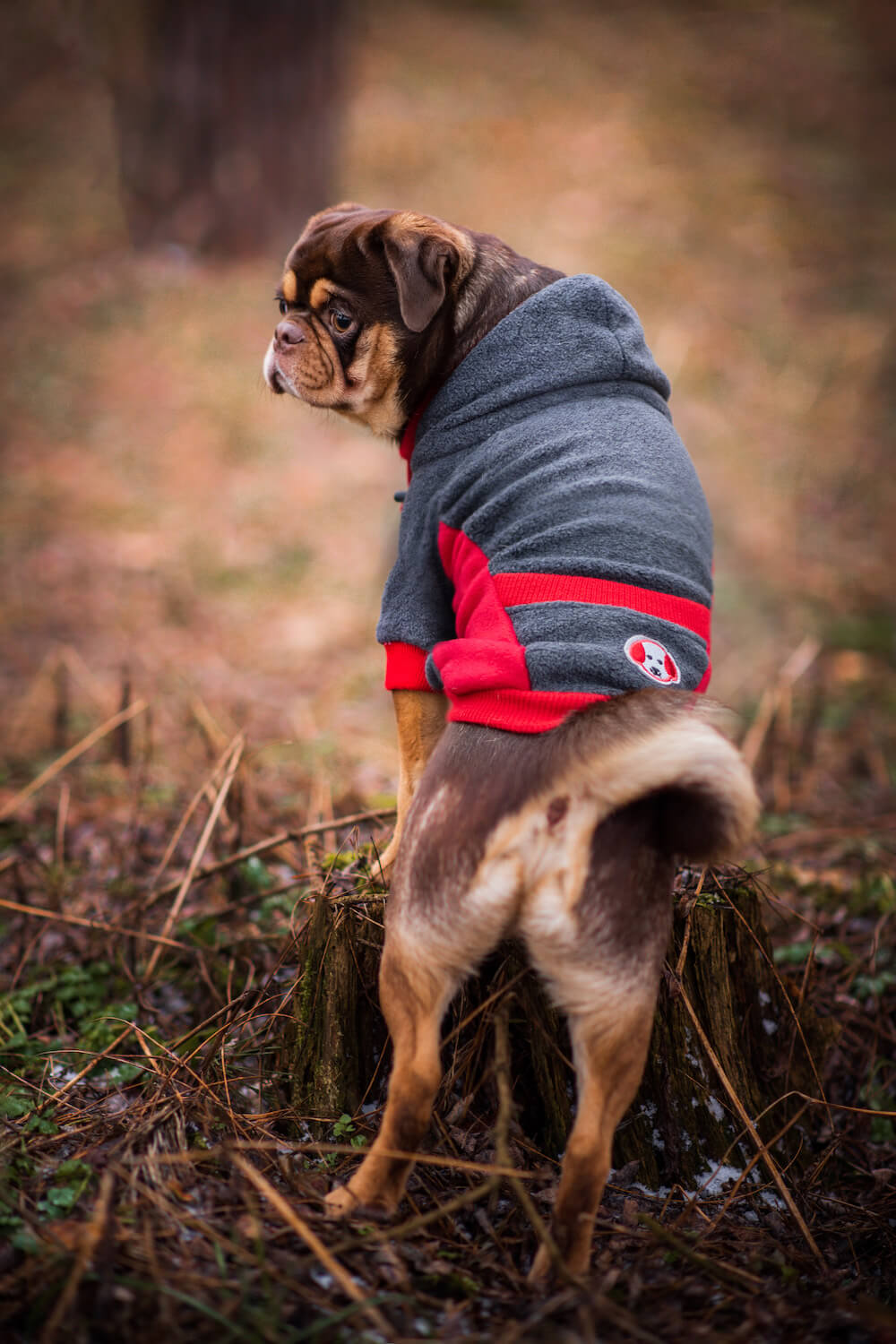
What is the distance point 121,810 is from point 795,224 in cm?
1214

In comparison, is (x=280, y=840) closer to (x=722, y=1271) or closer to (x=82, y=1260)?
(x=82, y=1260)

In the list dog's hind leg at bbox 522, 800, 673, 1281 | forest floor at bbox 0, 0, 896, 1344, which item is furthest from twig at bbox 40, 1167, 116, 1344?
dog's hind leg at bbox 522, 800, 673, 1281

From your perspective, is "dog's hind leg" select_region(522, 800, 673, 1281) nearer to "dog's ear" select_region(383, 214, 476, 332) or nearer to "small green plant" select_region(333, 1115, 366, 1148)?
"small green plant" select_region(333, 1115, 366, 1148)

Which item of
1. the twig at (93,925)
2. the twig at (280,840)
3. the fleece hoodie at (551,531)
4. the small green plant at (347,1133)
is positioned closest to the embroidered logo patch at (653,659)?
the fleece hoodie at (551,531)

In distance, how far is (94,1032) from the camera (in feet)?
10.6

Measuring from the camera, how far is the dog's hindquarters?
7.03 feet

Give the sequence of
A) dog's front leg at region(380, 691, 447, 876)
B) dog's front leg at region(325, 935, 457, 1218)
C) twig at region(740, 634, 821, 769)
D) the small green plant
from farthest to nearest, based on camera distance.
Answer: twig at region(740, 634, 821, 769)
dog's front leg at region(380, 691, 447, 876)
the small green plant
dog's front leg at region(325, 935, 457, 1218)

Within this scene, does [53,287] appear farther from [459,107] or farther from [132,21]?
[459,107]

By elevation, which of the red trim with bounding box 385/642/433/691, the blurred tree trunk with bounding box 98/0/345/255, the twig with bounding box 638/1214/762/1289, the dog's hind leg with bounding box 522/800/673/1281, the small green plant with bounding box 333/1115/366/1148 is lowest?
the small green plant with bounding box 333/1115/366/1148

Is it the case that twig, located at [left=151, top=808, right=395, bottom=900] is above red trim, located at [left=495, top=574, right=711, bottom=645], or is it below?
below

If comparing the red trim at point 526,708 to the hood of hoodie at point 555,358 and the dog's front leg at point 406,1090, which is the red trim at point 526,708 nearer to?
the dog's front leg at point 406,1090

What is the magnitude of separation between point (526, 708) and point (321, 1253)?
126 centimetres

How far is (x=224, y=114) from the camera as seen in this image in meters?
10.6

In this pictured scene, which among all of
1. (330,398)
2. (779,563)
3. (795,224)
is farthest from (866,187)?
(330,398)
